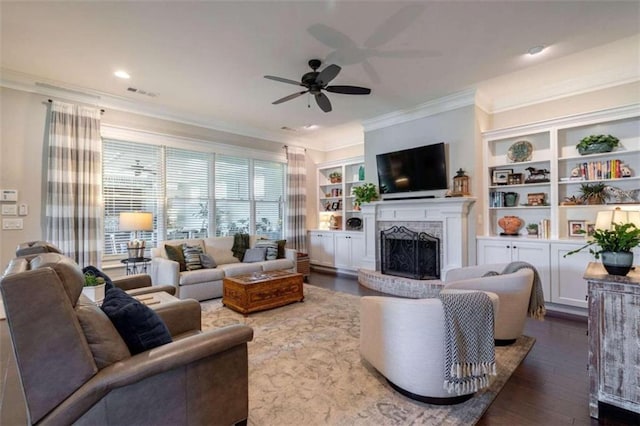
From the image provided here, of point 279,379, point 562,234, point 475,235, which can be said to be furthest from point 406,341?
point 562,234

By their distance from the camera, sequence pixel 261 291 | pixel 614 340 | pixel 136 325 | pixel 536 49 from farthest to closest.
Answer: pixel 261 291, pixel 536 49, pixel 614 340, pixel 136 325

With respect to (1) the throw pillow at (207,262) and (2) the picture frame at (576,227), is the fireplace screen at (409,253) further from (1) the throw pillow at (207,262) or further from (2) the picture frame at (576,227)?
(1) the throw pillow at (207,262)

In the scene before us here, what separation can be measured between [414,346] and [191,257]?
3.75 m

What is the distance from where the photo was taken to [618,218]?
8.19 feet

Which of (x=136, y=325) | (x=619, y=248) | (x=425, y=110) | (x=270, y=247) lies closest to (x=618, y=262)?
(x=619, y=248)

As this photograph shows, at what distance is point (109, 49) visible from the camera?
132 inches

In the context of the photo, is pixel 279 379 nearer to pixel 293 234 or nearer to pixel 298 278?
pixel 298 278

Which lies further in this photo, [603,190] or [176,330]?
[603,190]

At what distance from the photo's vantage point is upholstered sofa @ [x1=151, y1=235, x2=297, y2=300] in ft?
14.3

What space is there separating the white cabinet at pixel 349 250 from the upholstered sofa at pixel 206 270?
133 cm

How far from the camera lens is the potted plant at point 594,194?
3971mm

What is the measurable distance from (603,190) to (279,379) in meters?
4.55

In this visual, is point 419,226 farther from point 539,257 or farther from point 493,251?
point 539,257

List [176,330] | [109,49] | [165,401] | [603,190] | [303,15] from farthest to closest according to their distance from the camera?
[603,190] < [109,49] < [303,15] < [176,330] < [165,401]
